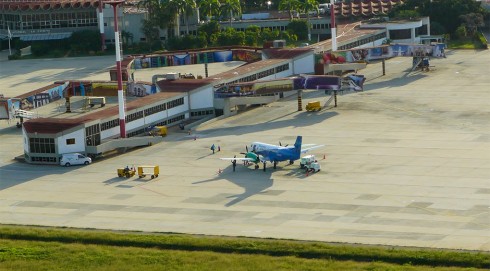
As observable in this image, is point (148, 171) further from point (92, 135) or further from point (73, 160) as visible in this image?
point (92, 135)

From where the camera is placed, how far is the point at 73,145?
6255 inches

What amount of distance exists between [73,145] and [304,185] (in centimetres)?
3467

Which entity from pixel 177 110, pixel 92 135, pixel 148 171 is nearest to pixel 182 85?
pixel 177 110

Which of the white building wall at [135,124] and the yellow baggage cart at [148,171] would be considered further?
the white building wall at [135,124]

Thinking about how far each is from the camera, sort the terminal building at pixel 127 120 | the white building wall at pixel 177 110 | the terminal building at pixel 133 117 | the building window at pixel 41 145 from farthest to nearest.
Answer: the white building wall at pixel 177 110
the terminal building at pixel 133 117
the terminal building at pixel 127 120
the building window at pixel 41 145

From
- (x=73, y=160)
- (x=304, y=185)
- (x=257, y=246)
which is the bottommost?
(x=257, y=246)

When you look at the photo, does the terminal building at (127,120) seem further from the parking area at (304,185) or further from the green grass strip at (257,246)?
the green grass strip at (257,246)

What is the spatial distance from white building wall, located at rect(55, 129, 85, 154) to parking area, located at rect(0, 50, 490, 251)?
3.19 metres

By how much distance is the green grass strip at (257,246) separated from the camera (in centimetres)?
10956

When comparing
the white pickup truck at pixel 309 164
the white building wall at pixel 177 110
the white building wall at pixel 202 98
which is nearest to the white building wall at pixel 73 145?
the white building wall at pixel 177 110

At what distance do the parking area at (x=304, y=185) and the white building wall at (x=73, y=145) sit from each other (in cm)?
319

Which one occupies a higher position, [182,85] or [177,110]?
[182,85]

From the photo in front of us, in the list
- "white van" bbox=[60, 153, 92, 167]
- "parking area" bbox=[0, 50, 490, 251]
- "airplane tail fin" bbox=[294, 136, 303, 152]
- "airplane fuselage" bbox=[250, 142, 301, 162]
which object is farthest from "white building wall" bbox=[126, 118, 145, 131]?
"airplane tail fin" bbox=[294, 136, 303, 152]

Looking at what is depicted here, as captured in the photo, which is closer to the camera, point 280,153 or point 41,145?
point 280,153
